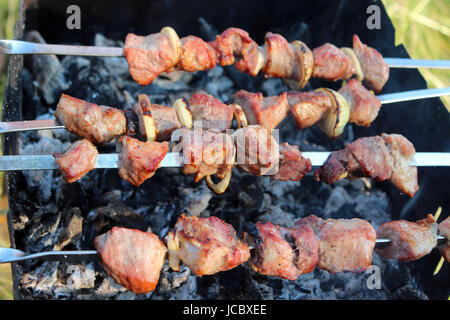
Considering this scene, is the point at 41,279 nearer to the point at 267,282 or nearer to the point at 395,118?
the point at 267,282

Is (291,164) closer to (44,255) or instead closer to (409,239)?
(409,239)

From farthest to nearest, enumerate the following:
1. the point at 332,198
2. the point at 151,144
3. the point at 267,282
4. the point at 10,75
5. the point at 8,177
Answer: the point at 332,198
the point at 267,282
the point at 10,75
the point at 8,177
the point at 151,144

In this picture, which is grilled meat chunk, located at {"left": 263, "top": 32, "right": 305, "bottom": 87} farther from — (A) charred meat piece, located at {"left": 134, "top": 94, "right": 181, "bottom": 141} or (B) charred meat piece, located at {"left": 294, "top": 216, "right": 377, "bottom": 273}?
(B) charred meat piece, located at {"left": 294, "top": 216, "right": 377, "bottom": 273}

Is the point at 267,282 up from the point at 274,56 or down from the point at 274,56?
down

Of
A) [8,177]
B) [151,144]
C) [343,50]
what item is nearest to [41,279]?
[8,177]

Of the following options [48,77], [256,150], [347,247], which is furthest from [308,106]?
[48,77]

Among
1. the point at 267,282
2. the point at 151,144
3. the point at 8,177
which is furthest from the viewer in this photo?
the point at 267,282

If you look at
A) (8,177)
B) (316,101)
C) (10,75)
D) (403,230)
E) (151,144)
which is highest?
(10,75)
